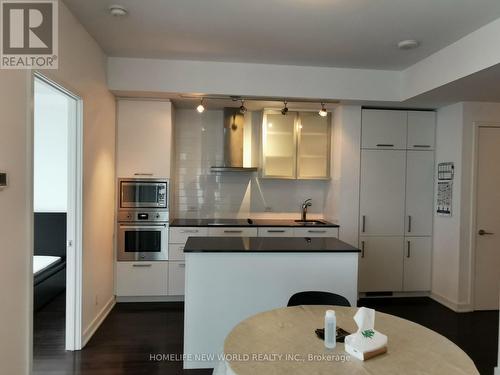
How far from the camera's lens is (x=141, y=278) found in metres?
4.08

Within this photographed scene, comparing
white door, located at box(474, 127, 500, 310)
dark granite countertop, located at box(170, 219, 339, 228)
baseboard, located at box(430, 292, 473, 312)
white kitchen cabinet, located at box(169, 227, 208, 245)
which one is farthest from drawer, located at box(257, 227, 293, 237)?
white door, located at box(474, 127, 500, 310)

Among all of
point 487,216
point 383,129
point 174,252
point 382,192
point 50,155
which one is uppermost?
point 383,129

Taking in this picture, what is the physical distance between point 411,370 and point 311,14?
8.12 ft

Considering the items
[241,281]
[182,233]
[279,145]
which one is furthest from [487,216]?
[182,233]

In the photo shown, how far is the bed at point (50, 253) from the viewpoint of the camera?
3859mm

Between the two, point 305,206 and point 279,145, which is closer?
point 279,145

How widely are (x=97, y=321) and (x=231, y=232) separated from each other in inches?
68.6

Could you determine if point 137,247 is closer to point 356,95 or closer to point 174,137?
point 174,137

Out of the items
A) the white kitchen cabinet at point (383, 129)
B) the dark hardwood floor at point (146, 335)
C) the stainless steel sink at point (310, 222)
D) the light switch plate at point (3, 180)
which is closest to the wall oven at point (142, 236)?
the dark hardwood floor at point (146, 335)

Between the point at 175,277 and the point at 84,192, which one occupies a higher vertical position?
the point at 84,192

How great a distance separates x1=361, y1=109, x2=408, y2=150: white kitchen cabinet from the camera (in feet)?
14.2

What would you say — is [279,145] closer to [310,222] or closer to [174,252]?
[310,222]

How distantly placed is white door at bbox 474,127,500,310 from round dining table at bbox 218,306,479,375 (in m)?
2.86

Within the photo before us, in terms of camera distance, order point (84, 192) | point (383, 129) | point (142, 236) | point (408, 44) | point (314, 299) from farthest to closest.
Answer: point (383, 129) → point (142, 236) → point (408, 44) → point (84, 192) → point (314, 299)
